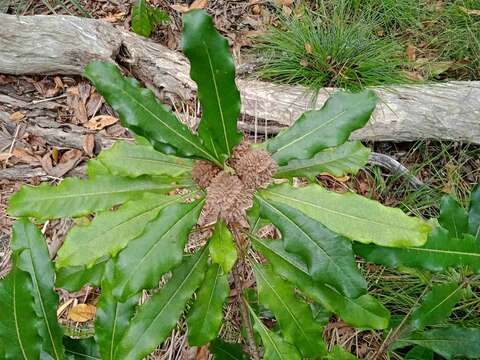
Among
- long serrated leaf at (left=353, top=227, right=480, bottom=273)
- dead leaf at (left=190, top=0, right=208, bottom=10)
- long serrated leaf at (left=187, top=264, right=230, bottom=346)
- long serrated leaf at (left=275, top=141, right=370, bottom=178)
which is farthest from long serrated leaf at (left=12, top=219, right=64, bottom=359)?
dead leaf at (left=190, top=0, right=208, bottom=10)

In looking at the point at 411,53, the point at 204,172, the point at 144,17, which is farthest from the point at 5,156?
the point at 411,53

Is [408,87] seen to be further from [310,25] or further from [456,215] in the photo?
[456,215]

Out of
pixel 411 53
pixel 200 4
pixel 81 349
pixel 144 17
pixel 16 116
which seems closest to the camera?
pixel 81 349

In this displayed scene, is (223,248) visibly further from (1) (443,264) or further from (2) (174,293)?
(1) (443,264)

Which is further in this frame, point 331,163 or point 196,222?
point 331,163

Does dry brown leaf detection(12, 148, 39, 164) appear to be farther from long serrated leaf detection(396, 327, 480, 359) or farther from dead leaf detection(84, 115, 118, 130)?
long serrated leaf detection(396, 327, 480, 359)

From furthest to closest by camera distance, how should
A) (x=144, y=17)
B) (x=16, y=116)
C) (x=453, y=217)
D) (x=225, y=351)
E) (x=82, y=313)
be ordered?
1. (x=144, y=17)
2. (x=16, y=116)
3. (x=82, y=313)
4. (x=225, y=351)
5. (x=453, y=217)

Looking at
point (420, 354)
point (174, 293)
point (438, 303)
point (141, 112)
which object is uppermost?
point (141, 112)
